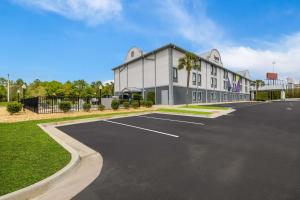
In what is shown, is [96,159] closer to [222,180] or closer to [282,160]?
[222,180]

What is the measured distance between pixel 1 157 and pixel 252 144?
835cm

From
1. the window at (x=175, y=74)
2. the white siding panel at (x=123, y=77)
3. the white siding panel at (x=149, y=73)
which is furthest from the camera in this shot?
the white siding panel at (x=123, y=77)

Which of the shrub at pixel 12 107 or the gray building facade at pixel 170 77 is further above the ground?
the gray building facade at pixel 170 77

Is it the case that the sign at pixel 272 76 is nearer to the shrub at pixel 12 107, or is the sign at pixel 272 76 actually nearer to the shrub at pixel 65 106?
the shrub at pixel 65 106

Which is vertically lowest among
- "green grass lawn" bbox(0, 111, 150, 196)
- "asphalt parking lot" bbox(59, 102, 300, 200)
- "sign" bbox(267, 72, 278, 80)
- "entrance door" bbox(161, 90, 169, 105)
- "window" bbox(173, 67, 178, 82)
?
"asphalt parking lot" bbox(59, 102, 300, 200)

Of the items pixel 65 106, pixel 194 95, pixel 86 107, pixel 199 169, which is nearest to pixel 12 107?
pixel 65 106

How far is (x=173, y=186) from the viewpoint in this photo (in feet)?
13.2

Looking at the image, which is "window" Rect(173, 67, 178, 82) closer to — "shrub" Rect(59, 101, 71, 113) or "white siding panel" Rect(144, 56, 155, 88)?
"white siding panel" Rect(144, 56, 155, 88)

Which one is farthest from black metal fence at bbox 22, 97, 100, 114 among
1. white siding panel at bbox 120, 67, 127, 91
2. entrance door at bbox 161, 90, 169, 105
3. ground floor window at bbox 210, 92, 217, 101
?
ground floor window at bbox 210, 92, 217, 101

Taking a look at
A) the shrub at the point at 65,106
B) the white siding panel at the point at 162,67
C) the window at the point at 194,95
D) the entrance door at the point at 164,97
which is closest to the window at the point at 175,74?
the white siding panel at the point at 162,67

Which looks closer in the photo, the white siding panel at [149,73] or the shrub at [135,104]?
the shrub at [135,104]

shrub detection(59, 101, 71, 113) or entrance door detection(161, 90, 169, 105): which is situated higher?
entrance door detection(161, 90, 169, 105)

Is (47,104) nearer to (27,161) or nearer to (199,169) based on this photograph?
(27,161)

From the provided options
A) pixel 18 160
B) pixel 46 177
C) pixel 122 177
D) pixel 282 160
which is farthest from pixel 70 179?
pixel 282 160
